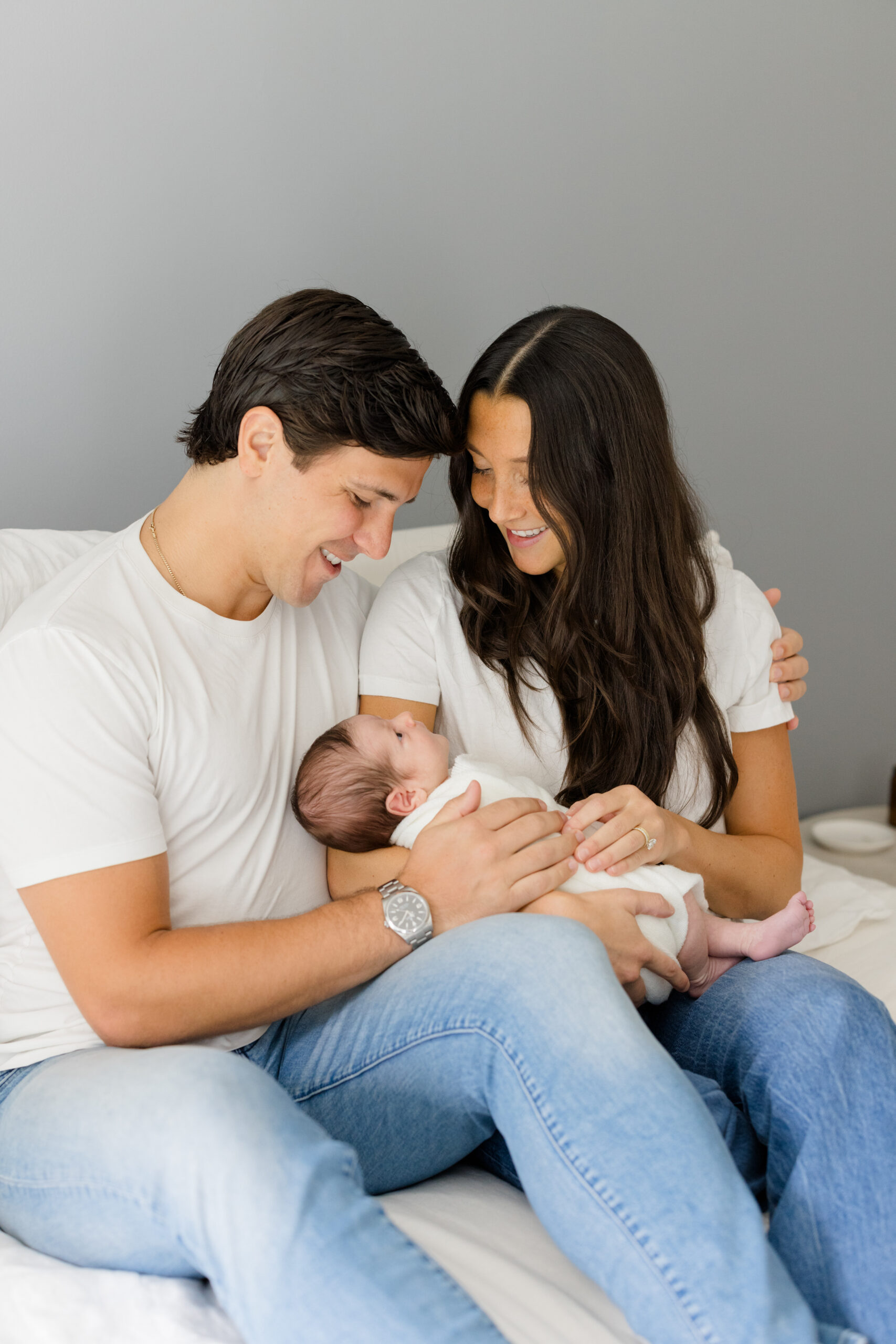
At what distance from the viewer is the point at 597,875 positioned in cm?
152

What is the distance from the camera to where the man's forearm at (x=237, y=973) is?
1256 millimetres

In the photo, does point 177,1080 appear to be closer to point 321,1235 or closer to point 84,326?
point 321,1235

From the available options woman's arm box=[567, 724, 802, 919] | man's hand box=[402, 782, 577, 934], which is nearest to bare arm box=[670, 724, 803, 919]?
woman's arm box=[567, 724, 802, 919]

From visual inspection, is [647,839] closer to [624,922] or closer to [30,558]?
[624,922]

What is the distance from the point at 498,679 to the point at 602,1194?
90cm

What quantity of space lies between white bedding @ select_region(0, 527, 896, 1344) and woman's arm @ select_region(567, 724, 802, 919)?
18.1 inches

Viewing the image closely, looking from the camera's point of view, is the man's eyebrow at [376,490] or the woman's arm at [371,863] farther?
the woman's arm at [371,863]

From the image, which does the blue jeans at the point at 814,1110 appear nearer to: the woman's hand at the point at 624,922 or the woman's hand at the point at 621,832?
the woman's hand at the point at 624,922

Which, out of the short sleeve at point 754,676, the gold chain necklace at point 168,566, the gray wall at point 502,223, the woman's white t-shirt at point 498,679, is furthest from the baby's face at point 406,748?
the gray wall at point 502,223

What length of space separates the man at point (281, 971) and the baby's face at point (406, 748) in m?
0.10

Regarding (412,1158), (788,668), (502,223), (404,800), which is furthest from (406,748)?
(502,223)

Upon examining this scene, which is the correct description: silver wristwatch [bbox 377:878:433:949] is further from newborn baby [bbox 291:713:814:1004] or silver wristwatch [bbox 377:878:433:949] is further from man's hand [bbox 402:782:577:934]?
newborn baby [bbox 291:713:814:1004]

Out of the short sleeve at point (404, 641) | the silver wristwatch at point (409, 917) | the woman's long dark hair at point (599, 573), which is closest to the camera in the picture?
the silver wristwatch at point (409, 917)

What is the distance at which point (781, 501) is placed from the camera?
3.02 m
